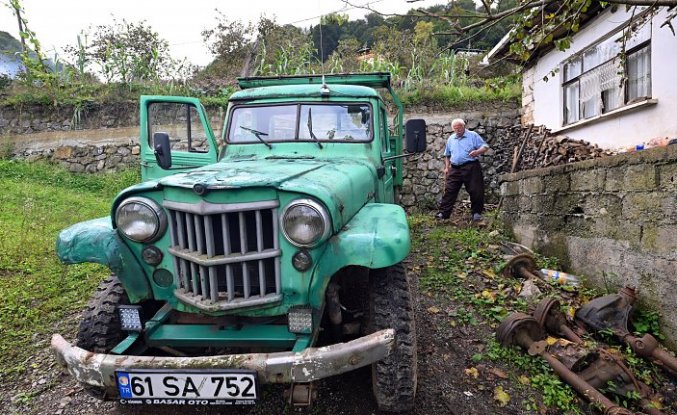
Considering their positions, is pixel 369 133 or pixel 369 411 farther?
pixel 369 133

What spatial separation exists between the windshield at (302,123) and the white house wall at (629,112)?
3930 mm

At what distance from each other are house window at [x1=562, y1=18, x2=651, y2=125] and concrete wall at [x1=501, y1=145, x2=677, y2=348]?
1639 millimetres

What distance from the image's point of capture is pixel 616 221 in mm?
3570

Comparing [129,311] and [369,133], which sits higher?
[369,133]

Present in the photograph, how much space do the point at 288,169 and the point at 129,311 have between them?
1.18m

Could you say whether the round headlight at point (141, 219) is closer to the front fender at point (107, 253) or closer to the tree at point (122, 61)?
the front fender at point (107, 253)

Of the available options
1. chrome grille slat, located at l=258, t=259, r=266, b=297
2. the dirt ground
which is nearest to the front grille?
chrome grille slat, located at l=258, t=259, r=266, b=297

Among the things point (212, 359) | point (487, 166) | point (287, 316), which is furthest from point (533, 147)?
point (212, 359)

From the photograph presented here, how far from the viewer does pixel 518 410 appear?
2441 mm

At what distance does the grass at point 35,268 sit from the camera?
3.36m

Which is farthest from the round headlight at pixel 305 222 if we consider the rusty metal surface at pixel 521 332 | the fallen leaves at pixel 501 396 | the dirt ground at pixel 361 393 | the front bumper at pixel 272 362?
the rusty metal surface at pixel 521 332

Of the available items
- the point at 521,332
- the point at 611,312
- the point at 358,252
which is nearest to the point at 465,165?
the point at 611,312

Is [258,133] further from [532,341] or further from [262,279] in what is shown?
[532,341]

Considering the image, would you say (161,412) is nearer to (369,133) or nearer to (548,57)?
(369,133)
